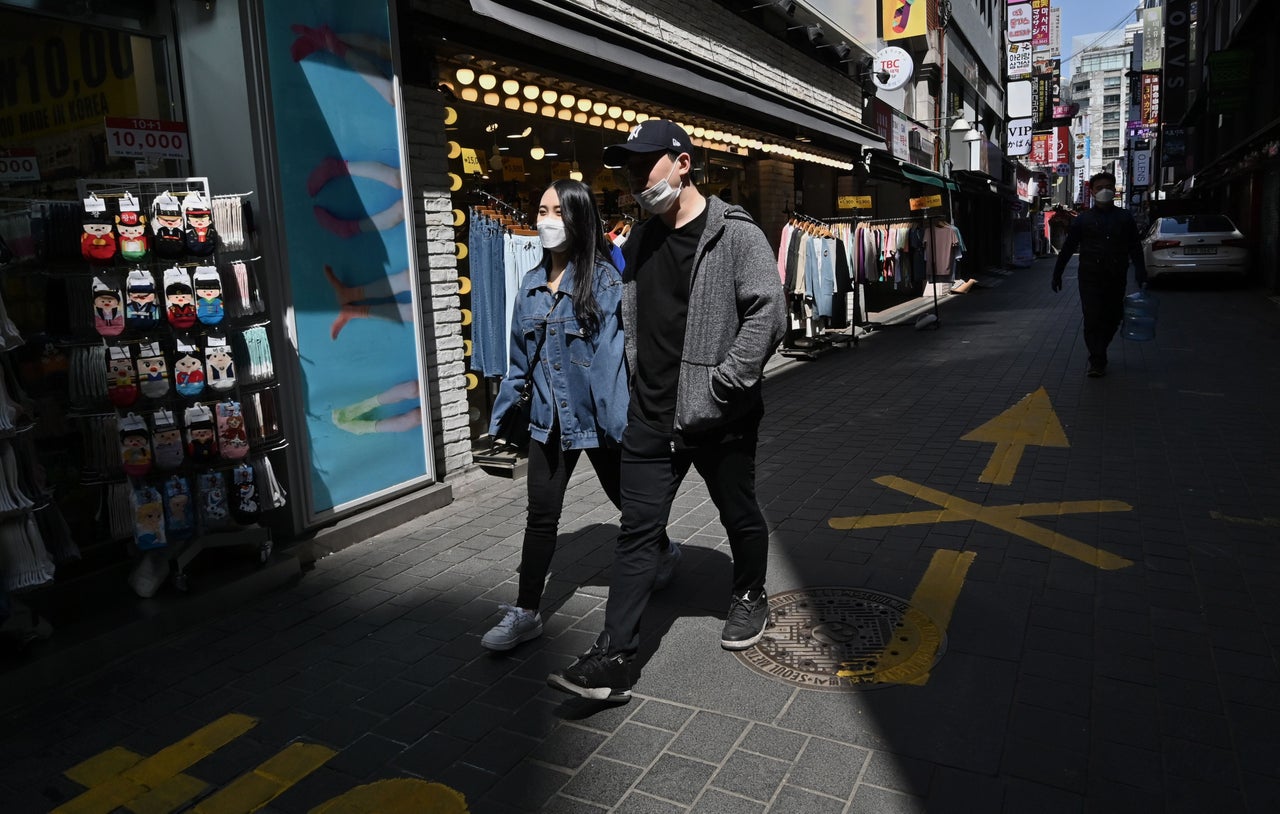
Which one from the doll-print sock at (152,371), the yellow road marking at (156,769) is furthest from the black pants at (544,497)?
the doll-print sock at (152,371)

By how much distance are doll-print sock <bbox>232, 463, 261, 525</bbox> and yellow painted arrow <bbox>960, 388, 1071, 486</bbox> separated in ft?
15.2

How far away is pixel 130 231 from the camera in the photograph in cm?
399

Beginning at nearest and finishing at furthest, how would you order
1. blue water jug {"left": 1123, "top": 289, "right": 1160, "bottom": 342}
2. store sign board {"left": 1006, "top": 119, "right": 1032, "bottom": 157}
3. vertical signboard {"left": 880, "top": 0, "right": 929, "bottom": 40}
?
1. blue water jug {"left": 1123, "top": 289, "right": 1160, "bottom": 342}
2. vertical signboard {"left": 880, "top": 0, "right": 929, "bottom": 40}
3. store sign board {"left": 1006, "top": 119, "right": 1032, "bottom": 157}

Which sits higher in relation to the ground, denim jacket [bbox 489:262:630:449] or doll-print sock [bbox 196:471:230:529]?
denim jacket [bbox 489:262:630:449]

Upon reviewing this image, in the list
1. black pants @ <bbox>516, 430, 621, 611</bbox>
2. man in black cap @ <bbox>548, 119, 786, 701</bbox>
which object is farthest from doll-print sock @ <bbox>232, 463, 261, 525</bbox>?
man in black cap @ <bbox>548, 119, 786, 701</bbox>

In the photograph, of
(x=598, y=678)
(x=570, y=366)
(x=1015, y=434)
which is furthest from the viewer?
(x=1015, y=434)

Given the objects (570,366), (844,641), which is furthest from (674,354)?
(844,641)

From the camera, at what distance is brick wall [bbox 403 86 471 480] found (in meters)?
6.08

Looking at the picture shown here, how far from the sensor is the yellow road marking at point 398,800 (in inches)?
107

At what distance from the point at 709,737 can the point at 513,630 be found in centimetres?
106

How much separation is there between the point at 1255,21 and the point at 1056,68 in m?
39.7

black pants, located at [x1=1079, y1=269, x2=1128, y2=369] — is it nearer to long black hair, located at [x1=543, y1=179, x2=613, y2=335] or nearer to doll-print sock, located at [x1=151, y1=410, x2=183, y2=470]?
long black hair, located at [x1=543, y1=179, x2=613, y2=335]

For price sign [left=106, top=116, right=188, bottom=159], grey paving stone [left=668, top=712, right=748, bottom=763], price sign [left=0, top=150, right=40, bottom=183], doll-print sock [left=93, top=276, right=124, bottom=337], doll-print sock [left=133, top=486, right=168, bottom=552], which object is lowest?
grey paving stone [left=668, top=712, right=748, bottom=763]

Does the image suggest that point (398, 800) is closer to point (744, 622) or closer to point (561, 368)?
point (744, 622)
